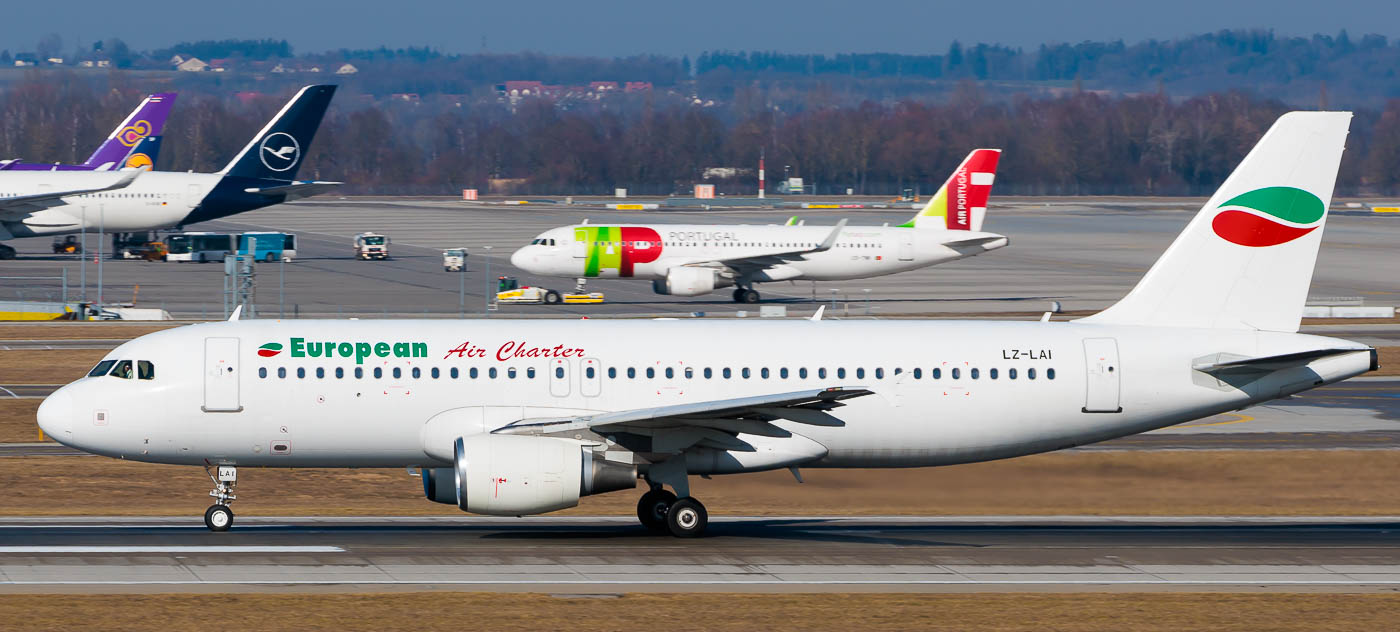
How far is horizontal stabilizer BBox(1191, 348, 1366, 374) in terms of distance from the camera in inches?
1252

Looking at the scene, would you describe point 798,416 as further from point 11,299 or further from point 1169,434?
point 11,299

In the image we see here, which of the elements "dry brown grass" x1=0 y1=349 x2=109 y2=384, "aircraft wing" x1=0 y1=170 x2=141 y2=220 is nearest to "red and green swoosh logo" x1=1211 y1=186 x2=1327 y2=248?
"dry brown grass" x1=0 y1=349 x2=109 y2=384

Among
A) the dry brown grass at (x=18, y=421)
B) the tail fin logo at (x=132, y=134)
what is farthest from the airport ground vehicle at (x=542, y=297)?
the tail fin logo at (x=132, y=134)

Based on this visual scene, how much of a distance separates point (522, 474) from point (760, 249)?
63.5 m

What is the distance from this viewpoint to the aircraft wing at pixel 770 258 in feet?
300

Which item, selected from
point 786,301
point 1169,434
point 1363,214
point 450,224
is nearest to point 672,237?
point 786,301

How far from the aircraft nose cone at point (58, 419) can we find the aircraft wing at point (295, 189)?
3491 inches

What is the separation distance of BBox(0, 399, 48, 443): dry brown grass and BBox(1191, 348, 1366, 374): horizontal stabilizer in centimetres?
3159

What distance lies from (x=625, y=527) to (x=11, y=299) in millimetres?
65149

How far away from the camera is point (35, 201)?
10694 centimetres

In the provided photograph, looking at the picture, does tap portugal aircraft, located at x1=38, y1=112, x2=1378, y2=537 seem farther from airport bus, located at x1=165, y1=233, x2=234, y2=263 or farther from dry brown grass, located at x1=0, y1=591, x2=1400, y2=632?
airport bus, located at x1=165, y1=233, x2=234, y2=263

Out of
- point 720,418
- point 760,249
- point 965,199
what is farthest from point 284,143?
point 720,418

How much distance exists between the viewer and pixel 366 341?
31562 mm

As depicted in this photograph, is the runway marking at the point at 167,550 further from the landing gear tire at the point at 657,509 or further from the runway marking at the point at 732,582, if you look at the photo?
the landing gear tire at the point at 657,509
